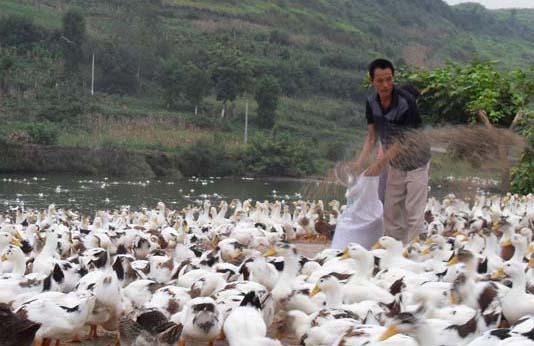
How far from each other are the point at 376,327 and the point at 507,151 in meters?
4.09

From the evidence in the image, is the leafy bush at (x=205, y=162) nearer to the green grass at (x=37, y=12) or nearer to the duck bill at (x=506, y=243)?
the green grass at (x=37, y=12)

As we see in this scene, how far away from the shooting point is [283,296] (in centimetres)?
646

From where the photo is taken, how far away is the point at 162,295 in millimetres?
6234

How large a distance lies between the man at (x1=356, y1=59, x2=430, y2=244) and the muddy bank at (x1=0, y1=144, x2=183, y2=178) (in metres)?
26.2

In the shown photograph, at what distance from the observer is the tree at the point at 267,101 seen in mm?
43062

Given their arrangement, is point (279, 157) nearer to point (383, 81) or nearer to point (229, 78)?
point (229, 78)

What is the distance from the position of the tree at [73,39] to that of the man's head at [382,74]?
4025 cm

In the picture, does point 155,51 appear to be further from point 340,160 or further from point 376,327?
point 376,327

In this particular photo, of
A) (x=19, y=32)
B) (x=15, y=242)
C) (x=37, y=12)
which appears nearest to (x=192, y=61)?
(x=19, y=32)

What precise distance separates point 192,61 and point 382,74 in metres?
43.7

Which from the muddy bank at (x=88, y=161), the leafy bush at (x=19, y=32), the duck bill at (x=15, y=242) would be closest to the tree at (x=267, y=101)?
the muddy bank at (x=88, y=161)

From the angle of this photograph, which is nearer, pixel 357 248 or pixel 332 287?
pixel 332 287

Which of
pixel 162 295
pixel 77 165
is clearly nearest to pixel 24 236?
pixel 162 295

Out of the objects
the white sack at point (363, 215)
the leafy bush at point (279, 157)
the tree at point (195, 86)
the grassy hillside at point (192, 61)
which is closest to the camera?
the white sack at point (363, 215)
